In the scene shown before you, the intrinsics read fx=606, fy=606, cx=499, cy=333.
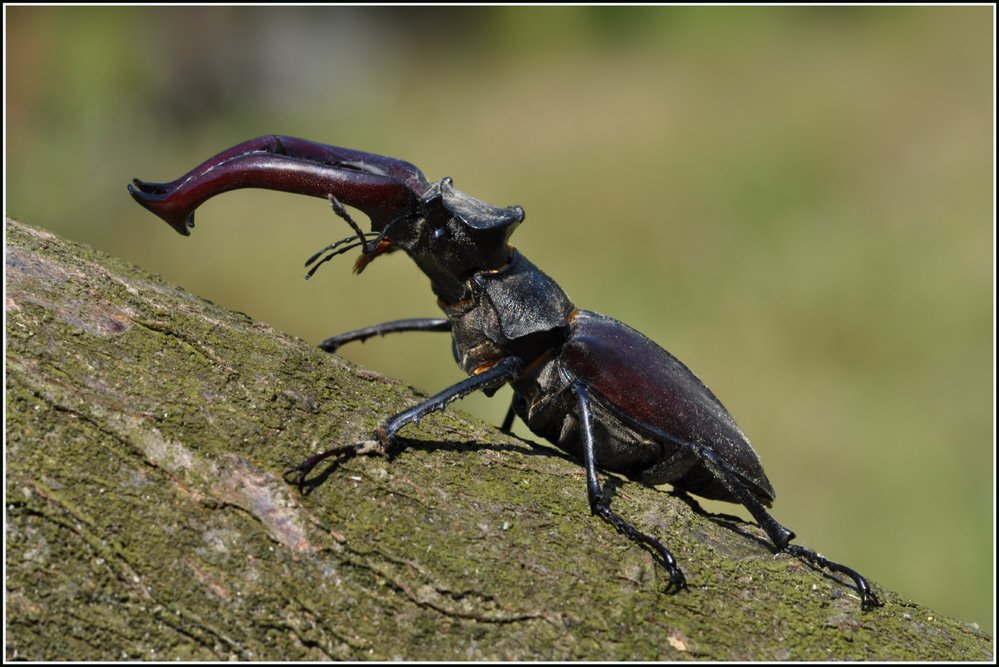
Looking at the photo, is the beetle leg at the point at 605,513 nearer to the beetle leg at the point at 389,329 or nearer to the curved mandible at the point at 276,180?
the beetle leg at the point at 389,329

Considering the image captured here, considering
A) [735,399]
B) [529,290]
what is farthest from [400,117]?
[529,290]

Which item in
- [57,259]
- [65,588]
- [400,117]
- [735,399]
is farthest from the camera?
[400,117]

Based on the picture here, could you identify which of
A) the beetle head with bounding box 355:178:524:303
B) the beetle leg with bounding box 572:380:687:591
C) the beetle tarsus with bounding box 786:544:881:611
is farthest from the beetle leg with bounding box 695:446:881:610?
the beetle head with bounding box 355:178:524:303

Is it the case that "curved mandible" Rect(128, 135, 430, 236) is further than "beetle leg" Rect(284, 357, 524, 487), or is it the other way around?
"curved mandible" Rect(128, 135, 430, 236)

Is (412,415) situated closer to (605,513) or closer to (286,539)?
(286,539)

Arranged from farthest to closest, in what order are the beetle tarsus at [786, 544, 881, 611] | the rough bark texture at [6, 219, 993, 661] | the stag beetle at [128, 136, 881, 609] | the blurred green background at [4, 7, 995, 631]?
the blurred green background at [4, 7, 995, 631] < the stag beetle at [128, 136, 881, 609] < the beetle tarsus at [786, 544, 881, 611] < the rough bark texture at [6, 219, 993, 661]

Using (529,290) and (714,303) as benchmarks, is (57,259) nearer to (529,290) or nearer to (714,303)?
(529,290)

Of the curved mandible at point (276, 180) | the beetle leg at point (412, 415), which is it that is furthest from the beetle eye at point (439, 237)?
the beetle leg at point (412, 415)

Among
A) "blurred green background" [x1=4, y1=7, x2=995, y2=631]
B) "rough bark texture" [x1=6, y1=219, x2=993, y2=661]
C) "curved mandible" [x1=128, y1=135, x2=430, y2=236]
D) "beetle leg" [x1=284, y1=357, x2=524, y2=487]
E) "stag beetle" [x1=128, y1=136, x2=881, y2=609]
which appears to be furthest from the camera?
"blurred green background" [x1=4, y1=7, x2=995, y2=631]

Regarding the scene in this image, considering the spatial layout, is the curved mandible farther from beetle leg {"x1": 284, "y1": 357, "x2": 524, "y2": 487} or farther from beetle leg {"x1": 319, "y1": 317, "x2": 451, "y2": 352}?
beetle leg {"x1": 319, "y1": 317, "x2": 451, "y2": 352}
